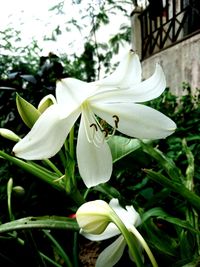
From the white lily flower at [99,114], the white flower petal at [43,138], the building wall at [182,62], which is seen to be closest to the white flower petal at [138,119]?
the white lily flower at [99,114]

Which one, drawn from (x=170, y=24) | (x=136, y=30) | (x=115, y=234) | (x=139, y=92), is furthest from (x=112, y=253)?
(x=136, y=30)

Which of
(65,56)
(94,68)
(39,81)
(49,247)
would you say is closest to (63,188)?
(49,247)

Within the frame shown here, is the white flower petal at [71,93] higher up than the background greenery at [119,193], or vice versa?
the white flower petal at [71,93]

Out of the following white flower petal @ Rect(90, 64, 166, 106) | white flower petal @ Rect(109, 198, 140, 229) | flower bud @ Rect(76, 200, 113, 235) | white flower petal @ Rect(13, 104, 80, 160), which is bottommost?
white flower petal @ Rect(109, 198, 140, 229)

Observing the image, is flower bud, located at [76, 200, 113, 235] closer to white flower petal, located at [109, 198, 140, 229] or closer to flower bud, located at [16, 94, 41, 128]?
white flower petal, located at [109, 198, 140, 229]

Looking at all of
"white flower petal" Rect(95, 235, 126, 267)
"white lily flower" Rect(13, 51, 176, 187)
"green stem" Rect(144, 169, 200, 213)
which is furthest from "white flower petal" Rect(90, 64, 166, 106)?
"white flower petal" Rect(95, 235, 126, 267)

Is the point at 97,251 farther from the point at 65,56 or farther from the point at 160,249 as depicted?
the point at 65,56

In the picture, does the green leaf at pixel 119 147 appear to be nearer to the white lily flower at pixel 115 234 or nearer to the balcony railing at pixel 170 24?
the white lily flower at pixel 115 234
